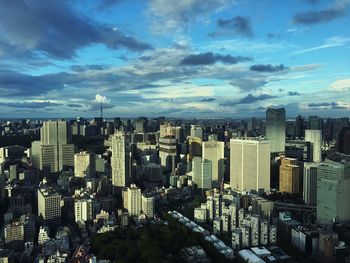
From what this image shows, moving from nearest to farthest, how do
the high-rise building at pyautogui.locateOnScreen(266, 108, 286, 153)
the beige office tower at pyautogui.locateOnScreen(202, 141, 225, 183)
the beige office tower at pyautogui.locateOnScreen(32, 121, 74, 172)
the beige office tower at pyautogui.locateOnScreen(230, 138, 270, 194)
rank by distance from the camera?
the beige office tower at pyautogui.locateOnScreen(230, 138, 270, 194), the beige office tower at pyautogui.locateOnScreen(202, 141, 225, 183), the beige office tower at pyautogui.locateOnScreen(32, 121, 74, 172), the high-rise building at pyautogui.locateOnScreen(266, 108, 286, 153)

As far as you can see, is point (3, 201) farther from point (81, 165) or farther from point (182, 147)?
point (182, 147)

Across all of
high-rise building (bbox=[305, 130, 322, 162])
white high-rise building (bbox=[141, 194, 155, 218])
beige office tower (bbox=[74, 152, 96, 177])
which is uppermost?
high-rise building (bbox=[305, 130, 322, 162])

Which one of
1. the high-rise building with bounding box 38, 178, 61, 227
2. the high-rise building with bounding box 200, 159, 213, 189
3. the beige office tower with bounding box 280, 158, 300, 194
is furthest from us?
the high-rise building with bounding box 200, 159, 213, 189

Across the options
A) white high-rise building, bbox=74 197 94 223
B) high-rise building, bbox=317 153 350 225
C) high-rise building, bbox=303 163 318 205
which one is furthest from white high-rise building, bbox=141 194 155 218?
high-rise building, bbox=303 163 318 205

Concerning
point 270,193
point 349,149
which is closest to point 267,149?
point 270,193

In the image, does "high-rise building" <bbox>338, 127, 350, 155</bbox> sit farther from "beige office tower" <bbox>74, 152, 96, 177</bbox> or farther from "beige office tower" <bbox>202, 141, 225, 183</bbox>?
"beige office tower" <bbox>74, 152, 96, 177</bbox>

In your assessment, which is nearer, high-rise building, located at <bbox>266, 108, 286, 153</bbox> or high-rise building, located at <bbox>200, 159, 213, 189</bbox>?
high-rise building, located at <bbox>200, 159, 213, 189</bbox>

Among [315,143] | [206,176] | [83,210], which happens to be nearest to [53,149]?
[206,176]
